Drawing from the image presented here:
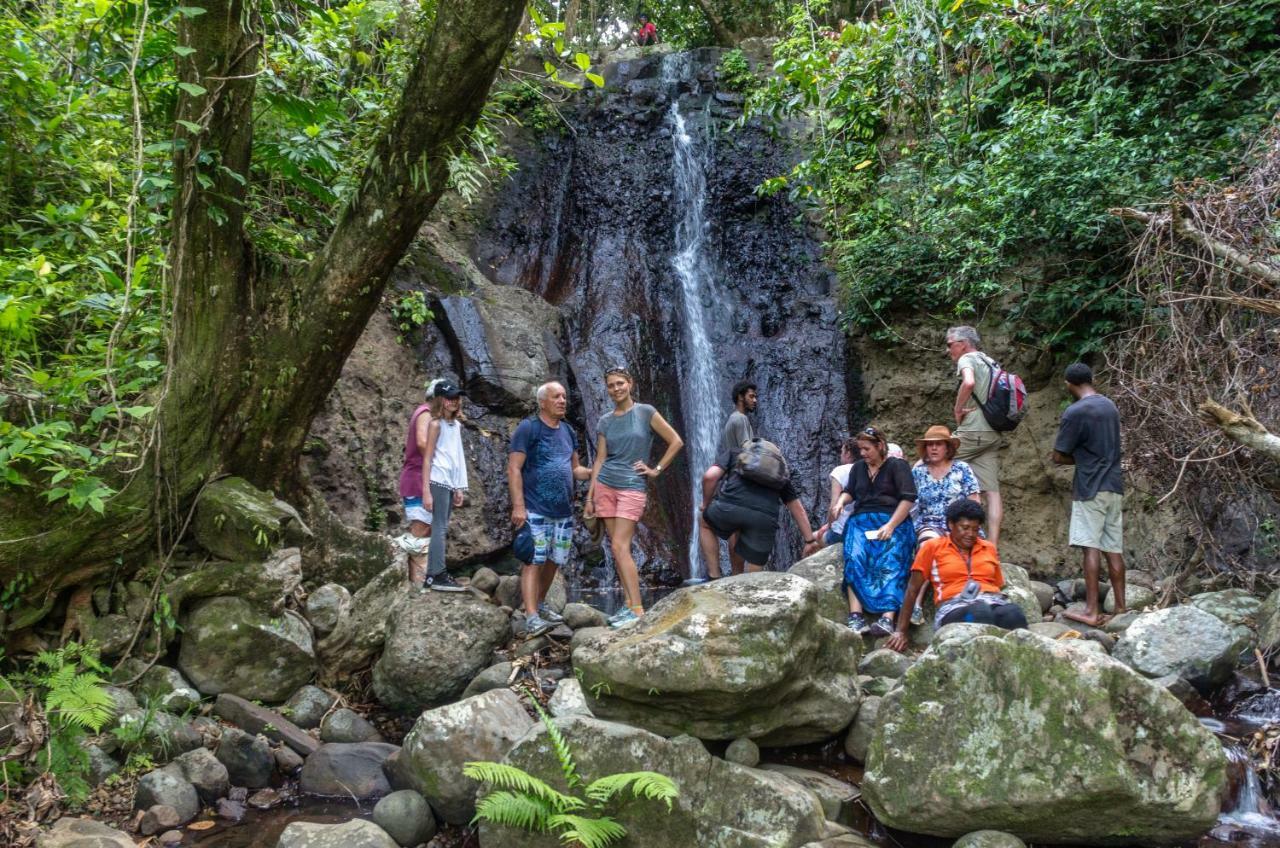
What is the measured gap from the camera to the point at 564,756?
4.46 metres

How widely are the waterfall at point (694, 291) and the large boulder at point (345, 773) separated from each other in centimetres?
518

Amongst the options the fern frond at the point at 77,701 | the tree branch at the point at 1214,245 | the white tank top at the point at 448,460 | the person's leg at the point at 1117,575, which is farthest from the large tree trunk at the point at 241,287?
the person's leg at the point at 1117,575

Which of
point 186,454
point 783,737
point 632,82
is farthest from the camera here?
point 632,82

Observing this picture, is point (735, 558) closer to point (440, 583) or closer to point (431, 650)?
point (440, 583)

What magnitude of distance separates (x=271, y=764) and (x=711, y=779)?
2.60 m

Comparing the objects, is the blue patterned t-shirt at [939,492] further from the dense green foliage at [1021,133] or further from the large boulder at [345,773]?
the large boulder at [345,773]

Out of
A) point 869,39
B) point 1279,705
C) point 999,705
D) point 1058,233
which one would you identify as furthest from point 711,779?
point 869,39

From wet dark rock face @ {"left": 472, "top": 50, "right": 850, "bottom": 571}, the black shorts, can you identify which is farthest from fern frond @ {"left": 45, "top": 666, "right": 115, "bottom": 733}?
wet dark rock face @ {"left": 472, "top": 50, "right": 850, "bottom": 571}

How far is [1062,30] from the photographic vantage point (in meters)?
10.8

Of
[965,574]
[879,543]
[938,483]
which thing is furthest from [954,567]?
[938,483]

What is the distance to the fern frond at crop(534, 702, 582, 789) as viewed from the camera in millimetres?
4477

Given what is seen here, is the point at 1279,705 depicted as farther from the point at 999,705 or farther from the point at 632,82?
the point at 632,82

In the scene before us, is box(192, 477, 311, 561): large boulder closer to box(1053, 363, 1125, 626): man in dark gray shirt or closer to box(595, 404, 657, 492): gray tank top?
box(595, 404, 657, 492): gray tank top

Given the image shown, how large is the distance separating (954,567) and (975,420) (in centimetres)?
217
